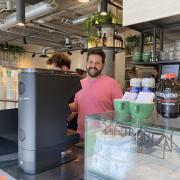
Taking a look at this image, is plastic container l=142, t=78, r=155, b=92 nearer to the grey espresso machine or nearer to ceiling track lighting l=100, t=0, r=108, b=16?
the grey espresso machine

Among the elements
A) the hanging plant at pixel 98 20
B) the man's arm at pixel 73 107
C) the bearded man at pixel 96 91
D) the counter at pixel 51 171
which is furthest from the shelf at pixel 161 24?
the counter at pixel 51 171

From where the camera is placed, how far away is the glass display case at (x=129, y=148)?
0.83 metres

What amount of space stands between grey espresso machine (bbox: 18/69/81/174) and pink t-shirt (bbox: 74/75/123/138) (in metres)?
0.95

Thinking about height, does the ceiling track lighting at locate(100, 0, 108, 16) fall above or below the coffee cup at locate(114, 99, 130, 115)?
above

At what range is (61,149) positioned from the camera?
1048mm

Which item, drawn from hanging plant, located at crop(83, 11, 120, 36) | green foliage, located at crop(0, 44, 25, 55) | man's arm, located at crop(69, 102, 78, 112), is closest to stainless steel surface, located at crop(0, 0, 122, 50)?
green foliage, located at crop(0, 44, 25, 55)

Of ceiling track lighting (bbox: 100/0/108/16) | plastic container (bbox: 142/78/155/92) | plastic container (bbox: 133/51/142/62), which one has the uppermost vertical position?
ceiling track lighting (bbox: 100/0/108/16)

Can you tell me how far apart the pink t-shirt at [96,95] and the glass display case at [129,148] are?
1034 mm

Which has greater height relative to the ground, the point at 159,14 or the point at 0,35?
the point at 0,35

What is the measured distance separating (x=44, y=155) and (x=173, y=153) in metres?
0.51

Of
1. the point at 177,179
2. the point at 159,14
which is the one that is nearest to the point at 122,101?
the point at 177,179

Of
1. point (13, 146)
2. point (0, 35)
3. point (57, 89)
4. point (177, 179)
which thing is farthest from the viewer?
point (0, 35)

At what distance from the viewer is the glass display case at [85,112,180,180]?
2.73 feet

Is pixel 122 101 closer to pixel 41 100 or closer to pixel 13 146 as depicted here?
pixel 41 100
